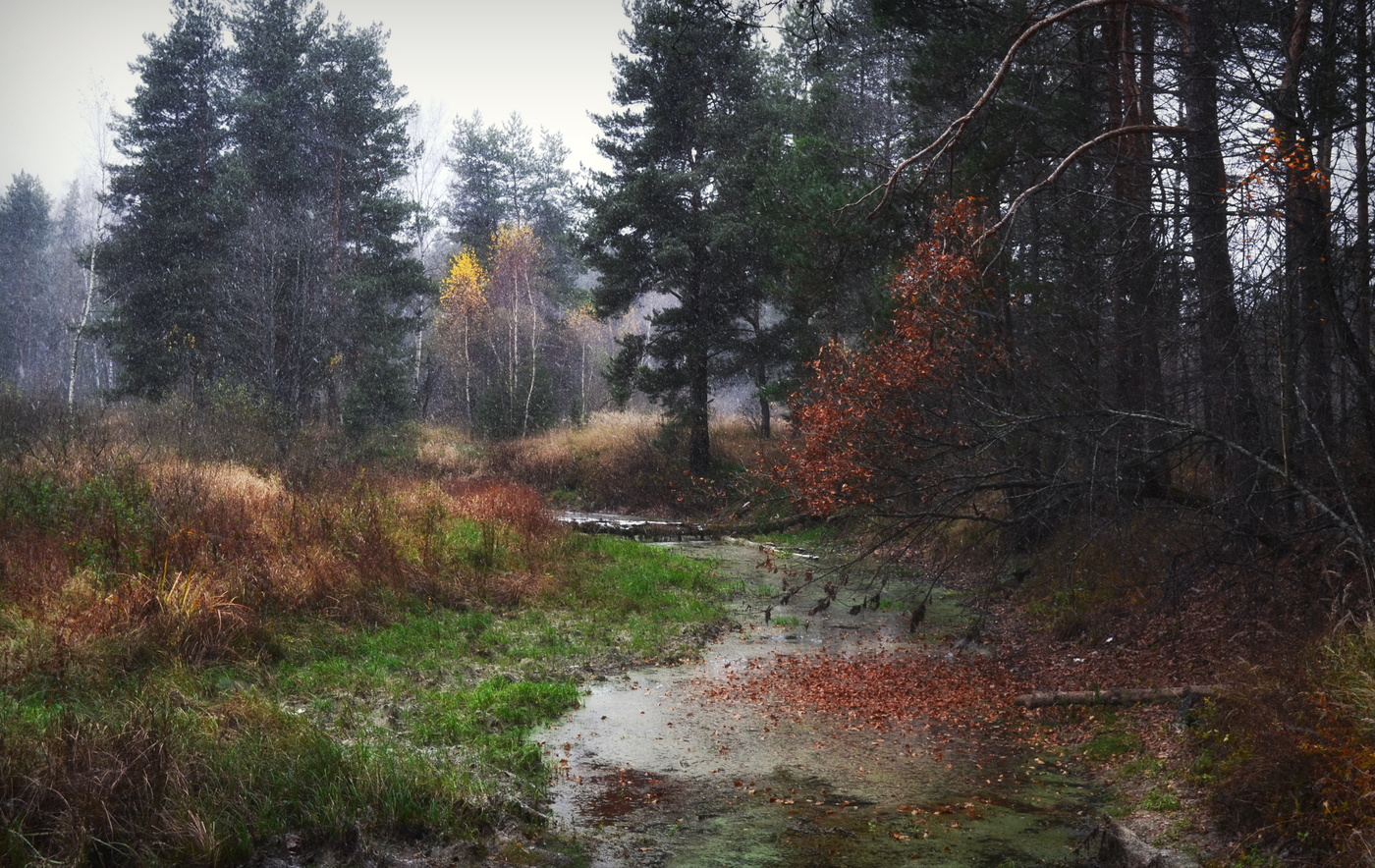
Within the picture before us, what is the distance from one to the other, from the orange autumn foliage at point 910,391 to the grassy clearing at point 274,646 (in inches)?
107

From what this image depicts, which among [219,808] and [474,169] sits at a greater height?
[474,169]

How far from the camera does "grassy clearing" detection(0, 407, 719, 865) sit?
4957 mm

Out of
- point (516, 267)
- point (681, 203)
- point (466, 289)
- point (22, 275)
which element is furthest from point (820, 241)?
point (22, 275)

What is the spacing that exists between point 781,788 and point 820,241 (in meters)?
10.1

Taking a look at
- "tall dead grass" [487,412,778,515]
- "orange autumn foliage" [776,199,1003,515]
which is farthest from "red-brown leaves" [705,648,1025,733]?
"tall dead grass" [487,412,778,515]

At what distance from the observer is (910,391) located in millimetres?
11297

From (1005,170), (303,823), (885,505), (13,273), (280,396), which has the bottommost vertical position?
(303,823)

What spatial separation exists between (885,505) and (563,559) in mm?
6082

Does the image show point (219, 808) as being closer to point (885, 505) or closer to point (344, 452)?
point (885, 505)

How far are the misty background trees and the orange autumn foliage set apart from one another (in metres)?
0.15

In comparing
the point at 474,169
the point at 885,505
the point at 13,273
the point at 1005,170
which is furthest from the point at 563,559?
the point at 13,273

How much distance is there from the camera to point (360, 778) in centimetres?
537

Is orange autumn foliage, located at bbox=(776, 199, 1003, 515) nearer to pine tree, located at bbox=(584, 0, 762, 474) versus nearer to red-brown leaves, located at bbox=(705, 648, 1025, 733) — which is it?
red-brown leaves, located at bbox=(705, 648, 1025, 733)

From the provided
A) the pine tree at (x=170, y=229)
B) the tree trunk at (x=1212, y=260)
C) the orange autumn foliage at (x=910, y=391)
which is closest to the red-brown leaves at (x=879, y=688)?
the orange autumn foliage at (x=910, y=391)
